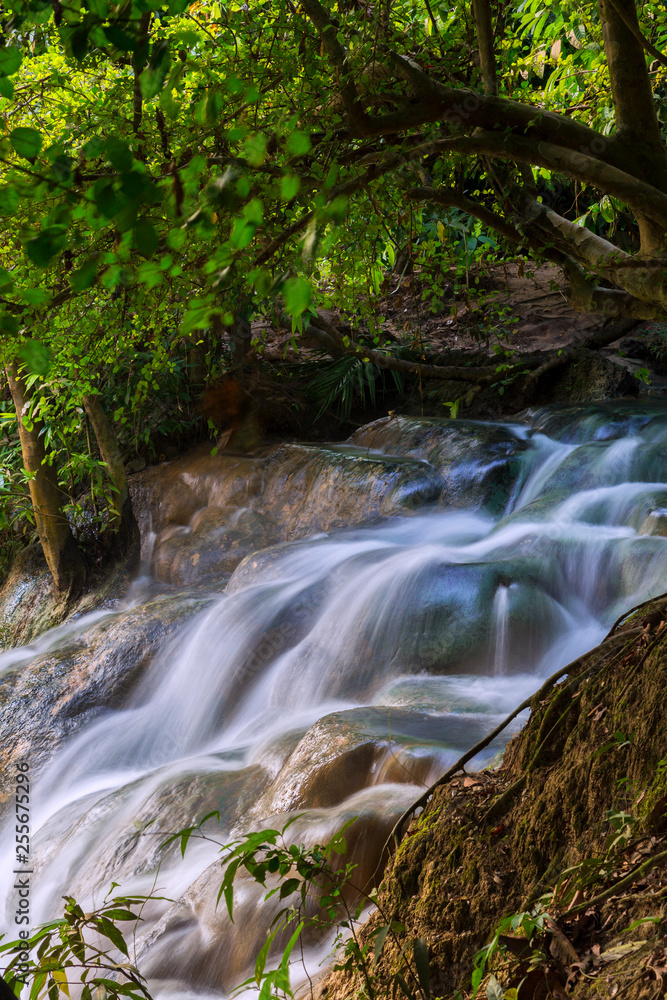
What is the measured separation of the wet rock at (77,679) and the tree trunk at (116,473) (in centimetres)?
177

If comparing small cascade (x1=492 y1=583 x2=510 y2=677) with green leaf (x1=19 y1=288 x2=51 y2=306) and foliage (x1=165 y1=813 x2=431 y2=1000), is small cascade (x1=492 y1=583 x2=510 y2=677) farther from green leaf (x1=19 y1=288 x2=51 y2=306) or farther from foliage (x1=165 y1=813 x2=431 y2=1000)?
green leaf (x1=19 y1=288 x2=51 y2=306)

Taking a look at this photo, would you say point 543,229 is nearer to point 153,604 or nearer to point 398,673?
point 398,673

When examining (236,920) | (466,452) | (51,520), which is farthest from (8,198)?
(51,520)

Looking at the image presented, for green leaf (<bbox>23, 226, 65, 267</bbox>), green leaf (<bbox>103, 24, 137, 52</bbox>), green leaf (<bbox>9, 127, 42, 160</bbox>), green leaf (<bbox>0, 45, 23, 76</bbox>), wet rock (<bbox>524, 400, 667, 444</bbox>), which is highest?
green leaf (<bbox>0, 45, 23, 76</bbox>)

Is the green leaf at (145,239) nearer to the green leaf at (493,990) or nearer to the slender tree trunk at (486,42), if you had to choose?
the green leaf at (493,990)

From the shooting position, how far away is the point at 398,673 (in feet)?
15.0

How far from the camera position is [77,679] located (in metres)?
5.58

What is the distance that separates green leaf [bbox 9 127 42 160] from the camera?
3.01ft

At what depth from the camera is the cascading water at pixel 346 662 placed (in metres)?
3.14

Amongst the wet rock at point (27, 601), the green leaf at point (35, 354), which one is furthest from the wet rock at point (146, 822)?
the wet rock at point (27, 601)

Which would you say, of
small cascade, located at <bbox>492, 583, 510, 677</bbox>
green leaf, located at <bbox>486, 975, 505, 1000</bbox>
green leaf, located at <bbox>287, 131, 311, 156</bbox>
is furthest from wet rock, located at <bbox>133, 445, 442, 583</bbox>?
green leaf, located at <bbox>287, 131, 311, 156</bbox>

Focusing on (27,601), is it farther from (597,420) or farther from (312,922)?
(312,922)

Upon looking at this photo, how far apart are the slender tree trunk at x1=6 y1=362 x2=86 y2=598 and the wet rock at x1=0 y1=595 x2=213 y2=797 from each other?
1344 millimetres

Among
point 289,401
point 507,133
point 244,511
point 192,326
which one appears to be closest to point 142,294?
point 507,133
